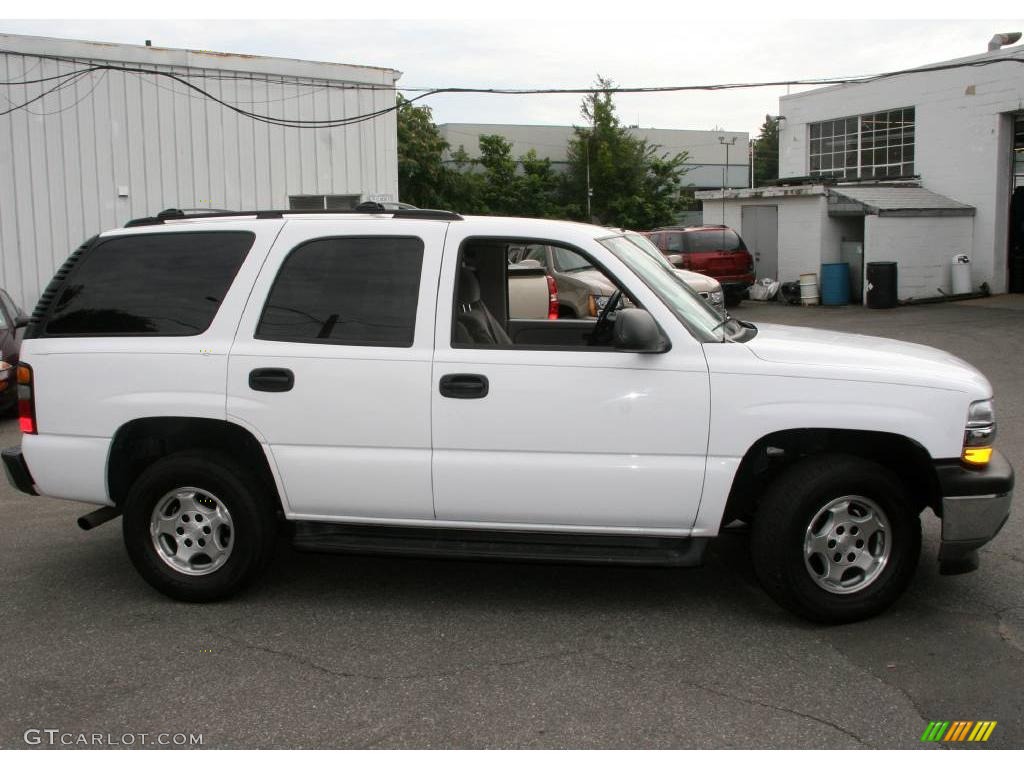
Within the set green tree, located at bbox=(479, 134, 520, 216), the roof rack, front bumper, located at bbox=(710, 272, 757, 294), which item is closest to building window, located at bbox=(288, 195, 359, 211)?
front bumper, located at bbox=(710, 272, 757, 294)

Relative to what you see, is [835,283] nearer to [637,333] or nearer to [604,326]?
A: [604,326]

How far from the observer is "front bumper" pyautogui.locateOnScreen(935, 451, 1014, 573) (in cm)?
473

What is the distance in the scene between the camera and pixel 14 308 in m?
12.3

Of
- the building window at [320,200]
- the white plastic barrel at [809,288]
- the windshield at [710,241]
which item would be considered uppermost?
the building window at [320,200]

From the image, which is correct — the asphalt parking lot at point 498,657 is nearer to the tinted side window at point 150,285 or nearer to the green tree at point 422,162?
the tinted side window at point 150,285

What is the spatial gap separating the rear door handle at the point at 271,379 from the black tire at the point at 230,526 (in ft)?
1.55

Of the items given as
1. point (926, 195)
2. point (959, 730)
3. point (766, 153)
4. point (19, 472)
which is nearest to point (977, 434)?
point (959, 730)

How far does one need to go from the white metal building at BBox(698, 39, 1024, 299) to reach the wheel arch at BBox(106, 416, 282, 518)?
2112cm

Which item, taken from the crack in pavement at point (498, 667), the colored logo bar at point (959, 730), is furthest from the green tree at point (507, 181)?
the colored logo bar at point (959, 730)

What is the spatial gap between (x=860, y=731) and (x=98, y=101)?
15.7 meters

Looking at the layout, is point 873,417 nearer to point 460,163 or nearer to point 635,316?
point 635,316

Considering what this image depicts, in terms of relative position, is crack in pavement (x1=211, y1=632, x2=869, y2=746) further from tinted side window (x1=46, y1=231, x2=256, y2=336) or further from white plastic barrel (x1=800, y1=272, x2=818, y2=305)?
white plastic barrel (x1=800, y1=272, x2=818, y2=305)

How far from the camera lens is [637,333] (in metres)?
4.71

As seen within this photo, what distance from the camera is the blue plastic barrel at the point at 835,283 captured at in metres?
24.5
